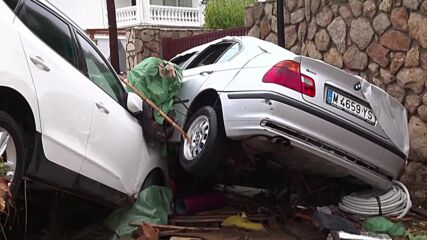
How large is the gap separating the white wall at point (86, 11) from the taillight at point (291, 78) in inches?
806

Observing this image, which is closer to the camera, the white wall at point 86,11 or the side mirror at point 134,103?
the side mirror at point 134,103

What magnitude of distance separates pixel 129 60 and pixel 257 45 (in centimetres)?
1126

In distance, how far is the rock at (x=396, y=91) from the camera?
267 inches

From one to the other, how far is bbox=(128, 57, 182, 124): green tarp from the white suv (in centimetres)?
85

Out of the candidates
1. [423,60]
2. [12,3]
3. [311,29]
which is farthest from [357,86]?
[311,29]

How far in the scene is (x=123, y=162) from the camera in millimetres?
4918

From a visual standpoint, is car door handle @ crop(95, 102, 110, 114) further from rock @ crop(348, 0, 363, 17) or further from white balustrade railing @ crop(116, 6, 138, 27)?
white balustrade railing @ crop(116, 6, 138, 27)

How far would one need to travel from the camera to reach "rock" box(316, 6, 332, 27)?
8.16 m

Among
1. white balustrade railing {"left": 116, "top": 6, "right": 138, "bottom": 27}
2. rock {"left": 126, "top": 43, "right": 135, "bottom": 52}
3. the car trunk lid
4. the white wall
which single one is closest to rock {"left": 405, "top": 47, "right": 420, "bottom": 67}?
the car trunk lid

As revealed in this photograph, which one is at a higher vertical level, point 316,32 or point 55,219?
point 316,32

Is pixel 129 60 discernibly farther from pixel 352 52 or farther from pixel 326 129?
pixel 326 129

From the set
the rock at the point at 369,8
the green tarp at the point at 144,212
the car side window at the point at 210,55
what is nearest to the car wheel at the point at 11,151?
the green tarp at the point at 144,212

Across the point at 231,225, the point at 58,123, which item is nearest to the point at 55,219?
the point at 58,123

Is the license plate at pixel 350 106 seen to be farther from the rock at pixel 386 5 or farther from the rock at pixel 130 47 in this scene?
the rock at pixel 130 47
